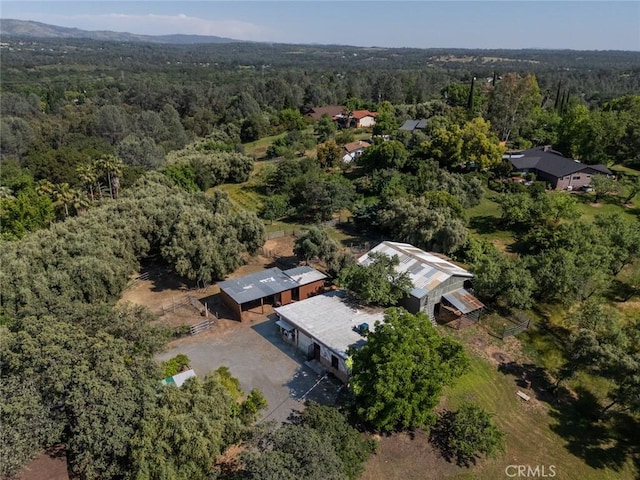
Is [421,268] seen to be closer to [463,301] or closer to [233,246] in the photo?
[463,301]

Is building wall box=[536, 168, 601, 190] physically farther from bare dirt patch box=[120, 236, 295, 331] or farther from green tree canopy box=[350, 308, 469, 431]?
green tree canopy box=[350, 308, 469, 431]

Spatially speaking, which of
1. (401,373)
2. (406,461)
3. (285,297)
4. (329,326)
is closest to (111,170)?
(285,297)

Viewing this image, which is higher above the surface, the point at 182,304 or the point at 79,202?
the point at 79,202

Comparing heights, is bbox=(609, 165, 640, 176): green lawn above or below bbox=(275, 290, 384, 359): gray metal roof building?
above

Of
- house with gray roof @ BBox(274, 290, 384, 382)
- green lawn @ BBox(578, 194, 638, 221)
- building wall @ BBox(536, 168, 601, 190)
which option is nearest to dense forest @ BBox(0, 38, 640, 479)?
green lawn @ BBox(578, 194, 638, 221)

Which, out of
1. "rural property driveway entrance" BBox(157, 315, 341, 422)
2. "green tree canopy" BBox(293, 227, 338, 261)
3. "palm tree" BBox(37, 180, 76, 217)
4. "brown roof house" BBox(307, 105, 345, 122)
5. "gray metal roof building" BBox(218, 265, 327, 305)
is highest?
"brown roof house" BBox(307, 105, 345, 122)

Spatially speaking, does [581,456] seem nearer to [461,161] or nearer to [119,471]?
[119,471]

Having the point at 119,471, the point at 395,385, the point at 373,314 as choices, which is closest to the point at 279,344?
the point at 373,314
